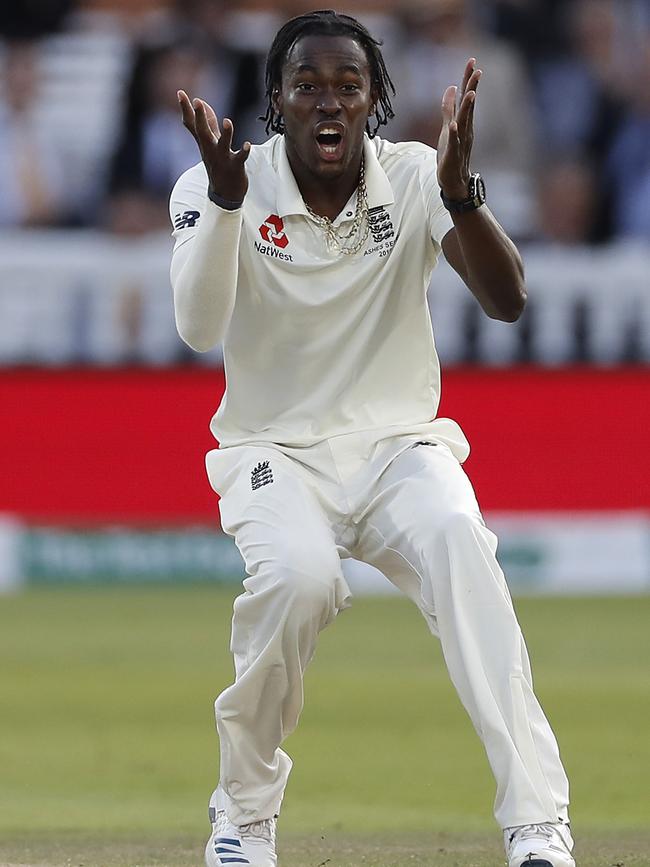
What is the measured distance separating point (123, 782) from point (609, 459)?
6.32 meters

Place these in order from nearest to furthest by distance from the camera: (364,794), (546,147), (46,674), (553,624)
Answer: (364,794), (46,674), (553,624), (546,147)

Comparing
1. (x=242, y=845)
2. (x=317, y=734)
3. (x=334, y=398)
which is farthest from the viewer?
(x=317, y=734)

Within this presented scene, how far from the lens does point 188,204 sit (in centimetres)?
466

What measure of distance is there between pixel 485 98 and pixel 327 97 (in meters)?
8.65

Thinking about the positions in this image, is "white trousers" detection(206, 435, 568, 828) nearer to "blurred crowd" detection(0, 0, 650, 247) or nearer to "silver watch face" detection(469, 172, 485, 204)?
"silver watch face" detection(469, 172, 485, 204)

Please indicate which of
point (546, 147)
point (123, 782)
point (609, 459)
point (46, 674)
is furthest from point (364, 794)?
point (546, 147)

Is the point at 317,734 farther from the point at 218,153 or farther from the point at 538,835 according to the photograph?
the point at 218,153

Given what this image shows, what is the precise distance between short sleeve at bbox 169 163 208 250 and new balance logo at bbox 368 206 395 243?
419mm

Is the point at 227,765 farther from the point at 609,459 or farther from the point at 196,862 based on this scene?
the point at 609,459

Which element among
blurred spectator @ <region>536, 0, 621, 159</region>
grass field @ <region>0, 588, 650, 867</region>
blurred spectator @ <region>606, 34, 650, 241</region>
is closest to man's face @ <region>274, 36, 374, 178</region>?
grass field @ <region>0, 588, 650, 867</region>

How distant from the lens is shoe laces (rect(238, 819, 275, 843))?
14.6 ft

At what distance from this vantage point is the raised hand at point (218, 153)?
4180 mm

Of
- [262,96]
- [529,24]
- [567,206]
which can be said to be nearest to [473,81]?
[262,96]

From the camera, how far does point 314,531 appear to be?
14.1 ft
